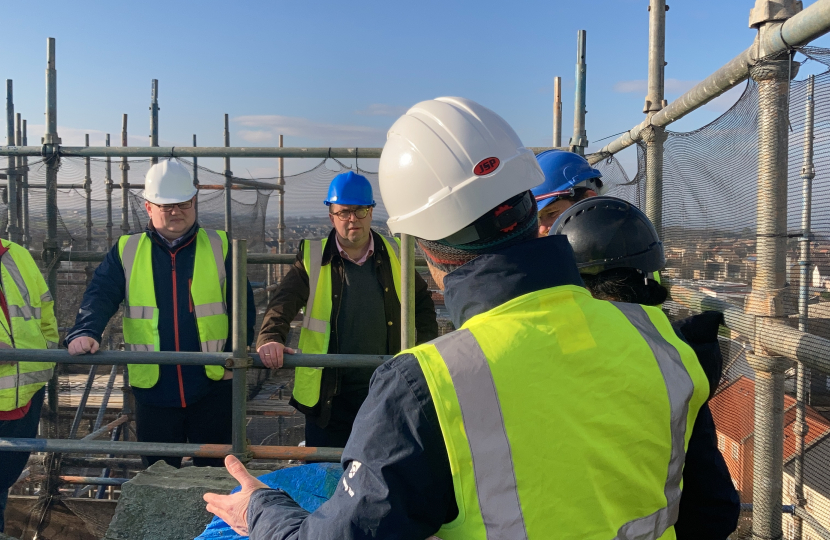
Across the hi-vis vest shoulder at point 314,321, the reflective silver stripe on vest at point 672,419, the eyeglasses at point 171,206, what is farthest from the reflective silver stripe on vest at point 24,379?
the reflective silver stripe on vest at point 672,419

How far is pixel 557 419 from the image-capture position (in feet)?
3.55

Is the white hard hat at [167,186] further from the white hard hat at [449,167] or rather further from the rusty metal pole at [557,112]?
the rusty metal pole at [557,112]

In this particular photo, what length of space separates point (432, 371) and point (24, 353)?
3.18 m

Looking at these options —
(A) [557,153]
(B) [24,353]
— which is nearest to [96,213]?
(B) [24,353]

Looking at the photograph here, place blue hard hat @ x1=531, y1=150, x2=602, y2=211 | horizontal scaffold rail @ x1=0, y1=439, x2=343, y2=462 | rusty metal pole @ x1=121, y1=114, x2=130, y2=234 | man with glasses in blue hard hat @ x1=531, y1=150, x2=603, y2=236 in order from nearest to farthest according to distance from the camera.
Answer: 1. man with glasses in blue hard hat @ x1=531, y1=150, x2=603, y2=236
2. blue hard hat @ x1=531, y1=150, x2=602, y2=211
3. horizontal scaffold rail @ x1=0, y1=439, x2=343, y2=462
4. rusty metal pole @ x1=121, y1=114, x2=130, y2=234

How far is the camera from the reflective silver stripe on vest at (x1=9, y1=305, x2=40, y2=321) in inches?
152

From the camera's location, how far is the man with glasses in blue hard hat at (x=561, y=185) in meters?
2.85

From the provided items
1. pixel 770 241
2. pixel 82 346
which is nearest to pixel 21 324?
pixel 82 346

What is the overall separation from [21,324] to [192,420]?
1309mm

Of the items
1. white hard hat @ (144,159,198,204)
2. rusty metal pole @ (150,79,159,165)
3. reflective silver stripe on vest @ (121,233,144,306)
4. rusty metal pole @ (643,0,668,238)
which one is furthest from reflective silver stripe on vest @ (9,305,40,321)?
rusty metal pole @ (150,79,159,165)

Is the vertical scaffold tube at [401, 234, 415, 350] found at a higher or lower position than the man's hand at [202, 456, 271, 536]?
higher

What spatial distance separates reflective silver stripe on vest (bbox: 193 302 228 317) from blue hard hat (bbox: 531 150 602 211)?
2101 mm

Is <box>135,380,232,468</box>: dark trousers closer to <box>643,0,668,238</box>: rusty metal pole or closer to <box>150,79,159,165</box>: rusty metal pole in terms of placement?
<box>643,0,668,238</box>: rusty metal pole

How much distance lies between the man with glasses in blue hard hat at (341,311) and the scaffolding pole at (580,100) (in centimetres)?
169
